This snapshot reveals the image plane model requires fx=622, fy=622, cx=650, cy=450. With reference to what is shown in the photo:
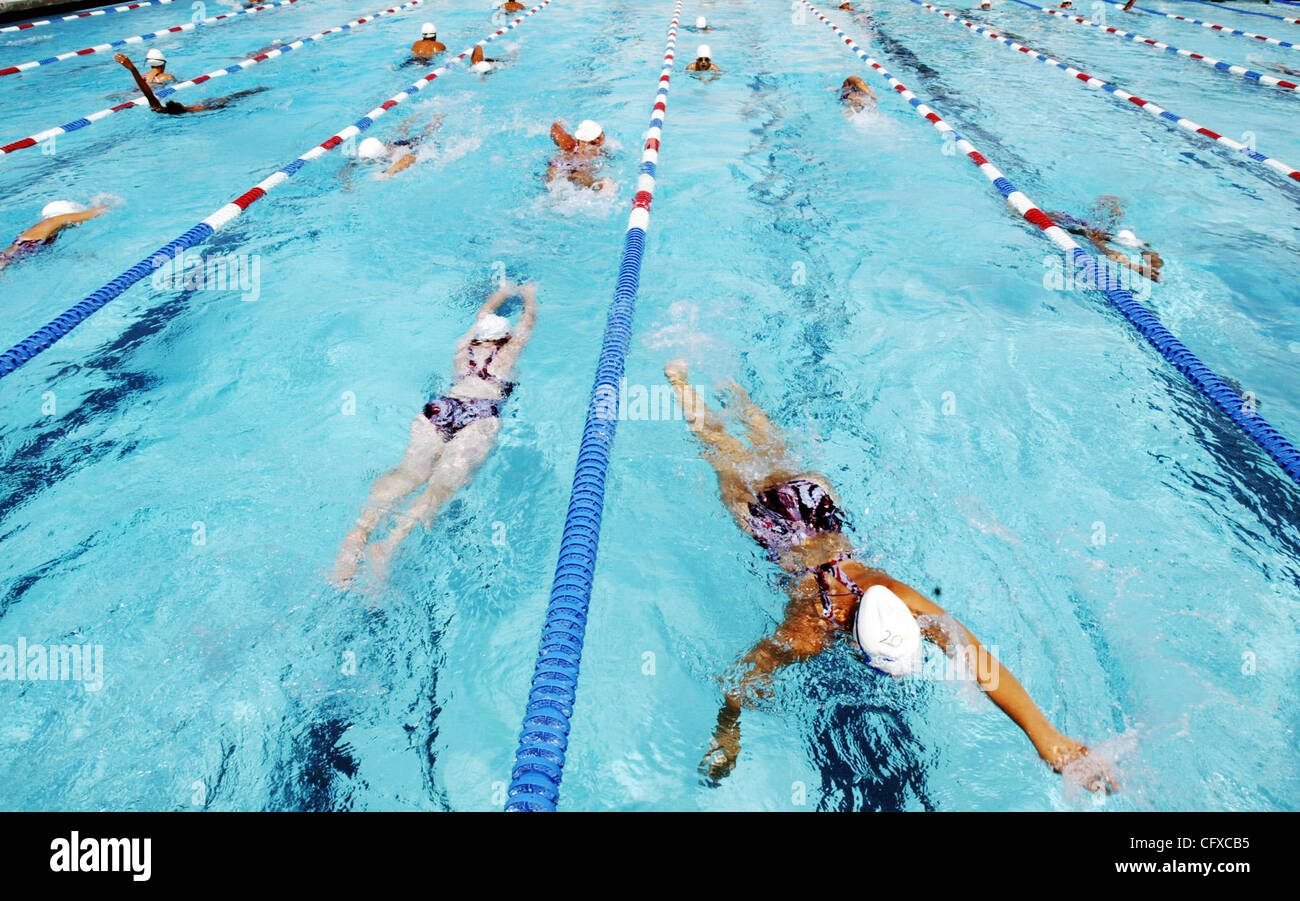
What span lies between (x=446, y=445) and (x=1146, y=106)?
11.9 meters

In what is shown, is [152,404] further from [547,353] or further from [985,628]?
[985,628]

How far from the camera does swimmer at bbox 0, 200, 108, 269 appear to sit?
5.48 m

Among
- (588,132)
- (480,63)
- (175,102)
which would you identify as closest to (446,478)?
(588,132)

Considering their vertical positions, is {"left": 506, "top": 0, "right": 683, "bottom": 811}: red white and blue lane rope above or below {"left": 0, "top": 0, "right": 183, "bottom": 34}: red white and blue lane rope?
below

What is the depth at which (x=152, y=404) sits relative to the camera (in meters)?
4.24

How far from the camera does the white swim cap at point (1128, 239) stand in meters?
6.02

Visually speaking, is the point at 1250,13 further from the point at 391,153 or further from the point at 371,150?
the point at 371,150

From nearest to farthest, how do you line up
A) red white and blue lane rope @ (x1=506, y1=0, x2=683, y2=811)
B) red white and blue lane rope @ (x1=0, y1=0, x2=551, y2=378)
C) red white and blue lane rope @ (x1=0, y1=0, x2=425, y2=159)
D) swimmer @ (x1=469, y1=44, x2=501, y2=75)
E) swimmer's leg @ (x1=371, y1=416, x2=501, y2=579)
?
1. red white and blue lane rope @ (x1=506, y1=0, x2=683, y2=811)
2. swimmer's leg @ (x1=371, y1=416, x2=501, y2=579)
3. red white and blue lane rope @ (x1=0, y1=0, x2=551, y2=378)
4. red white and blue lane rope @ (x1=0, y1=0, x2=425, y2=159)
5. swimmer @ (x1=469, y1=44, x2=501, y2=75)

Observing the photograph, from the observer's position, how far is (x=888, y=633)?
2.50 m

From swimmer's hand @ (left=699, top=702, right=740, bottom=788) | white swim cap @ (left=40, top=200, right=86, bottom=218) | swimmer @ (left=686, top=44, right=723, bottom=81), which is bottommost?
swimmer's hand @ (left=699, top=702, right=740, bottom=788)

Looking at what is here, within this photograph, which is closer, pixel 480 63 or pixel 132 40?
pixel 480 63

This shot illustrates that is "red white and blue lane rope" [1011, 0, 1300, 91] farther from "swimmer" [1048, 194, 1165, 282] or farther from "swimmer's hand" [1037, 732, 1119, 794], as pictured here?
"swimmer's hand" [1037, 732, 1119, 794]

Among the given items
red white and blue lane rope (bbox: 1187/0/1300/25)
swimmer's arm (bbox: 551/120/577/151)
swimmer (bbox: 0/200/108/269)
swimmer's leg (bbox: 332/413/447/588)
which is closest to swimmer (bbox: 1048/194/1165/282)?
swimmer's arm (bbox: 551/120/577/151)

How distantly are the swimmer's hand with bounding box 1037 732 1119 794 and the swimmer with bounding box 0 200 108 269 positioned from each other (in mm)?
8171
